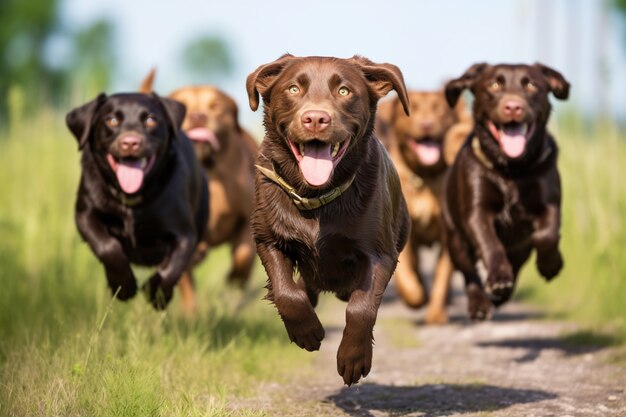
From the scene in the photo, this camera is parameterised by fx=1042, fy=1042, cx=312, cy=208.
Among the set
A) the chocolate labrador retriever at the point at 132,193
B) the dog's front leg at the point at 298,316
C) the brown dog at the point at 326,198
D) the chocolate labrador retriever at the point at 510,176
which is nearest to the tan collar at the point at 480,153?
the chocolate labrador retriever at the point at 510,176

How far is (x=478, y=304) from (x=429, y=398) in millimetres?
1894

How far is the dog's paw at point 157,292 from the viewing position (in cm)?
644

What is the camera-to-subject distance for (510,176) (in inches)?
271

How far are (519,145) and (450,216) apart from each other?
3.55ft

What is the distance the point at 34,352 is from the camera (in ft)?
17.8

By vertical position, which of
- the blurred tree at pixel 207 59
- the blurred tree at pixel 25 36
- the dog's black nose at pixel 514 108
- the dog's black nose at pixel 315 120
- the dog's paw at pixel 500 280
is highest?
the blurred tree at pixel 207 59

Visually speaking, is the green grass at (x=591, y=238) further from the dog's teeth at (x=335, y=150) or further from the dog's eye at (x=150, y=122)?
the dog's teeth at (x=335, y=150)

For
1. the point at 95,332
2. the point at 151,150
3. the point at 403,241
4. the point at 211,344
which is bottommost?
the point at 211,344

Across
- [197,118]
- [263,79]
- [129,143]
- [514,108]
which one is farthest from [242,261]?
[263,79]

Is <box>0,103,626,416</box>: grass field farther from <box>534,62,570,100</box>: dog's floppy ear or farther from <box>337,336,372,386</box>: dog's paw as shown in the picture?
<box>534,62,570,100</box>: dog's floppy ear

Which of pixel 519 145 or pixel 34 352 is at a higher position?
pixel 519 145

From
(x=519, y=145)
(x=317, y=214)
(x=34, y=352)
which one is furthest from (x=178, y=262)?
(x=519, y=145)

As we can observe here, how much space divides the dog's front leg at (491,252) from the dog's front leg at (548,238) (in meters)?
0.22

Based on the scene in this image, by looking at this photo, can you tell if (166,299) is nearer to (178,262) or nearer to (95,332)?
(178,262)
